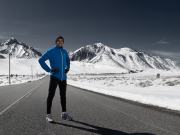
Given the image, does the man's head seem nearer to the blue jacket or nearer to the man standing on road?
the man standing on road

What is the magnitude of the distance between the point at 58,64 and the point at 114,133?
2.73 meters

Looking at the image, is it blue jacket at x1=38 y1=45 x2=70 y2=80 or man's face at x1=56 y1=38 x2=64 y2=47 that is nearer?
blue jacket at x1=38 y1=45 x2=70 y2=80

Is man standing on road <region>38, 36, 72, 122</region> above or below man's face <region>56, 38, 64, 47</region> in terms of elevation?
below

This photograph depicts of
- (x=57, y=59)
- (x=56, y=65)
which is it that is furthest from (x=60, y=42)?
(x=56, y=65)

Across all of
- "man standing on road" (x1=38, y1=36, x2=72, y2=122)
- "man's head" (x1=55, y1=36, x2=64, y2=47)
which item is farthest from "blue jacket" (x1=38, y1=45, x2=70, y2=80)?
"man's head" (x1=55, y1=36, x2=64, y2=47)

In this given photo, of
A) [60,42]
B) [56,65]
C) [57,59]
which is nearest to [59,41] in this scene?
[60,42]

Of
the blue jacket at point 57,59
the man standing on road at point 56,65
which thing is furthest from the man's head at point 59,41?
the blue jacket at point 57,59

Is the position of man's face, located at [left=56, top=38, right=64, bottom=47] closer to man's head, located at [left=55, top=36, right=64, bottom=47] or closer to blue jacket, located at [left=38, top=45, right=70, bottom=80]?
man's head, located at [left=55, top=36, right=64, bottom=47]

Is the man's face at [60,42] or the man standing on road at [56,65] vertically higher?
the man's face at [60,42]

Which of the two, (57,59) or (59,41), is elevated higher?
(59,41)

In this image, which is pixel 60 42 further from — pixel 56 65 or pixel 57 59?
pixel 56 65

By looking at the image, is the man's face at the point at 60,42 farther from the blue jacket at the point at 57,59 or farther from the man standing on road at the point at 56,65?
the blue jacket at the point at 57,59

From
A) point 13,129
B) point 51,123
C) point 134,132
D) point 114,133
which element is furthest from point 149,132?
point 13,129

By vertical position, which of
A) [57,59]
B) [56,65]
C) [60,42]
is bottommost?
[56,65]
